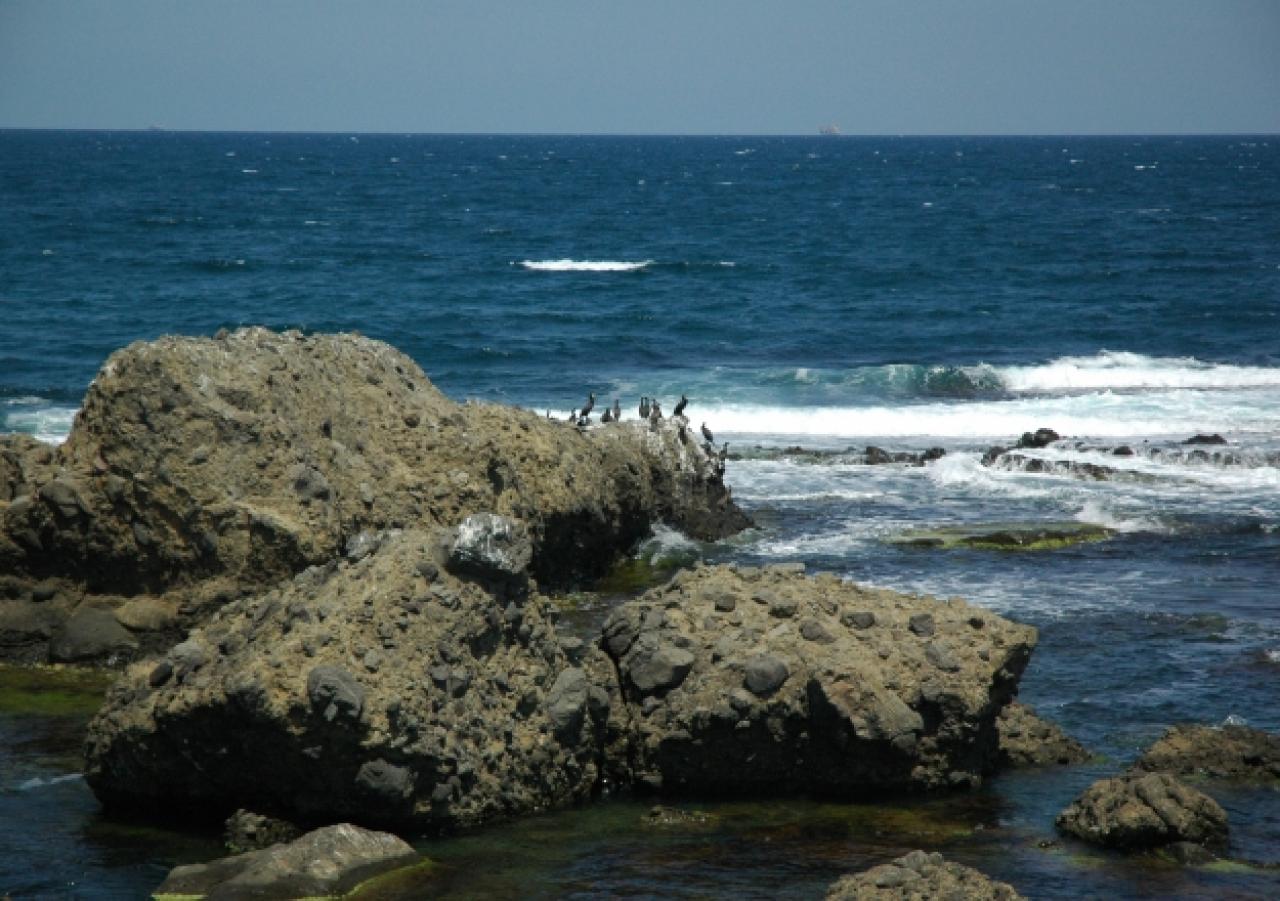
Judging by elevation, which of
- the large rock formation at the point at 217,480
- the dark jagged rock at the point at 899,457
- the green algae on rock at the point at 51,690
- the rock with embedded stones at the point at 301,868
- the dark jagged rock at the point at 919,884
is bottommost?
the dark jagged rock at the point at 899,457

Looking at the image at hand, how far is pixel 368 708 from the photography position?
11.2 meters

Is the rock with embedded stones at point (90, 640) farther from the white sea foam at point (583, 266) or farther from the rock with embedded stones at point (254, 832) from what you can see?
the white sea foam at point (583, 266)

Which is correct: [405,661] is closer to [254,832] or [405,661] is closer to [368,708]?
[368,708]

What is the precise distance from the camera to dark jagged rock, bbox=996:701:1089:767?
13469 millimetres

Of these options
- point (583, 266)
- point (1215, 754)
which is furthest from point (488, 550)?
point (583, 266)

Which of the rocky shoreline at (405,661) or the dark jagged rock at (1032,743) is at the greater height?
the rocky shoreline at (405,661)

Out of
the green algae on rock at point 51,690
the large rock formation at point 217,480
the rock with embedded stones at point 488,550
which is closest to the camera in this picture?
the rock with embedded stones at point 488,550

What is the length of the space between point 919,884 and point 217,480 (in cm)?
889

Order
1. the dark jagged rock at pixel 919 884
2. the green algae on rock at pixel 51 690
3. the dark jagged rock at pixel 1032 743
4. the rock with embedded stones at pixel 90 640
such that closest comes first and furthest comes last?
the dark jagged rock at pixel 919 884 < the dark jagged rock at pixel 1032 743 < the green algae on rock at pixel 51 690 < the rock with embedded stones at pixel 90 640

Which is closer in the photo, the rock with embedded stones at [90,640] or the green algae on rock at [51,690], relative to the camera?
the green algae on rock at [51,690]

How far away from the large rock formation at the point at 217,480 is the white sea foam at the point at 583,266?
4905 cm

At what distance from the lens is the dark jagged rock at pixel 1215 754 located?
513 inches

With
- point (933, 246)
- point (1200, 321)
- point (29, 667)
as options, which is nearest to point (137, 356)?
point (29, 667)

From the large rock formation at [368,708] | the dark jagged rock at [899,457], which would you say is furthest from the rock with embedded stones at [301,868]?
the dark jagged rock at [899,457]
